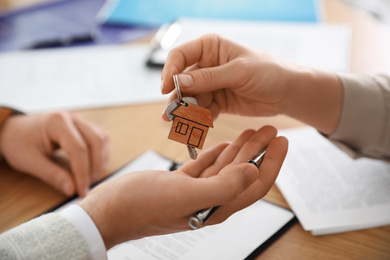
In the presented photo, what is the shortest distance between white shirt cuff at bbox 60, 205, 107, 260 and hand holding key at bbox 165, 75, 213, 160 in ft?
0.66

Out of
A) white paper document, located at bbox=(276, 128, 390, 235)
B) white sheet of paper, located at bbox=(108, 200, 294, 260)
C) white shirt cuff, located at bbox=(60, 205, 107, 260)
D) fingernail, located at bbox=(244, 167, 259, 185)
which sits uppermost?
fingernail, located at bbox=(244, 167, 259, 185)

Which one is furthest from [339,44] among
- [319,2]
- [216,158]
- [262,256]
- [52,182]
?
[52,182]

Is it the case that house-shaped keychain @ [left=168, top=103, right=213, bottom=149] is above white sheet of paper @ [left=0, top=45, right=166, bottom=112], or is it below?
above

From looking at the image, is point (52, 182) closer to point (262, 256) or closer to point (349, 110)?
point (262, 256)

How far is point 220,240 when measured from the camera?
26.2 inches

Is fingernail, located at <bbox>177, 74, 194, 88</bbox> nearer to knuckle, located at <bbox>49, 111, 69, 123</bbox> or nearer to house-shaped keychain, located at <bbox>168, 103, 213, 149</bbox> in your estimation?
house-shaped keychain, located at <bbox>168, 103, 213, 149</bbox>

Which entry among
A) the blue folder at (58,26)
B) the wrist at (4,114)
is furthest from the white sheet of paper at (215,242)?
the blue folder at (58,26)

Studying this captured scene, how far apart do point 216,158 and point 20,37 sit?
1179 millimetres

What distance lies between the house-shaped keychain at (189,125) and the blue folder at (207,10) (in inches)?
38.8

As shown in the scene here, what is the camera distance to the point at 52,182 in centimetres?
82

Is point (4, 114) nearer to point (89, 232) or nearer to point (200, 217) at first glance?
point (89, 232)

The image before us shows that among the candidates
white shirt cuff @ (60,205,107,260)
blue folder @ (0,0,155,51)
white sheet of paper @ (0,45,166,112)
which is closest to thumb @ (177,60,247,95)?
white shirt cuff @ (60,205,107,260)

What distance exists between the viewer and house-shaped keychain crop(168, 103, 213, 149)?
0.65m

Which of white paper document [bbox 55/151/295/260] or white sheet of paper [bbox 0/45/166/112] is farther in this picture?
white sheet of paper [bbox 0/45/166/112]
